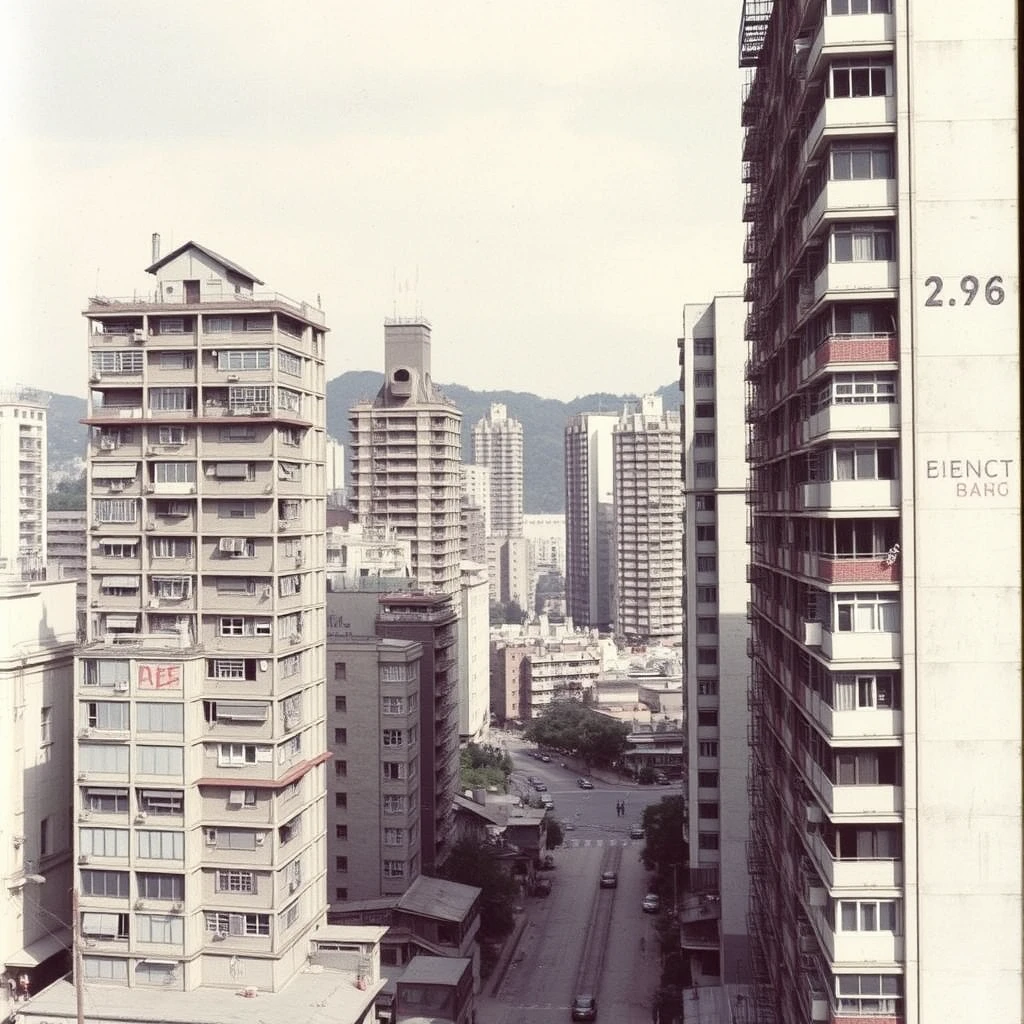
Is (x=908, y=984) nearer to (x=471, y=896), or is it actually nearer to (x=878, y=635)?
(x=878, y=635)

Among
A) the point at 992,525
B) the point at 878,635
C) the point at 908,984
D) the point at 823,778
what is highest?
the point at 992,525

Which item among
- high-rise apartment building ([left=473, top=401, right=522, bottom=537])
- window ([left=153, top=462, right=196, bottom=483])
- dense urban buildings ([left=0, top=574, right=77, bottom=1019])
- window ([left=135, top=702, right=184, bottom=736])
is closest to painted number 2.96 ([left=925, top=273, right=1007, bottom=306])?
window ([left=153, top=462, right=196, bottom=483])

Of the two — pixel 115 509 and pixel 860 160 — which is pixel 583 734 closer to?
pixel 115 509

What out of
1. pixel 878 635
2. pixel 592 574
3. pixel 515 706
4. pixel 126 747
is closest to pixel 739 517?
pixel 126 747

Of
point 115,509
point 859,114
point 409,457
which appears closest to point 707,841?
point 115,509

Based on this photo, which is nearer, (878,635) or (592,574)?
(878,635)

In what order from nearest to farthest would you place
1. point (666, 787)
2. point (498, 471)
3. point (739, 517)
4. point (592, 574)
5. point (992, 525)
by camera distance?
point (992, 525), point (739, 517), point (666, 787), point (592, 574), point (498, 471)

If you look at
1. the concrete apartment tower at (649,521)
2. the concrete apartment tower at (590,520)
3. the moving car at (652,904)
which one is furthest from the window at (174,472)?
the concrete apartment tower at (590,520)
